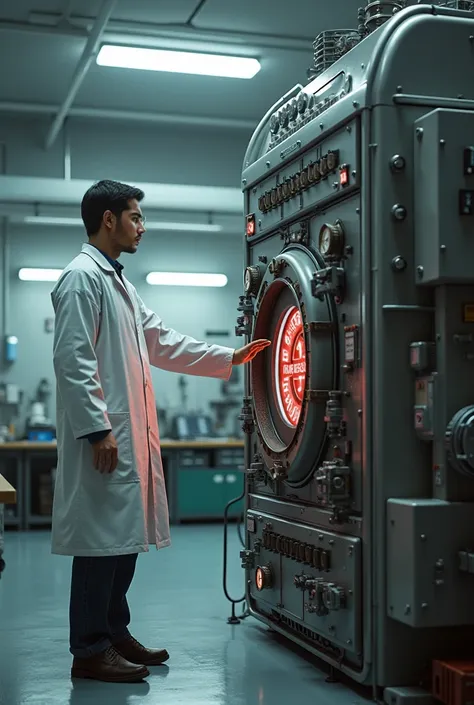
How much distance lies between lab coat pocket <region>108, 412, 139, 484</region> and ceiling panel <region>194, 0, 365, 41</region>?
13.5 ft

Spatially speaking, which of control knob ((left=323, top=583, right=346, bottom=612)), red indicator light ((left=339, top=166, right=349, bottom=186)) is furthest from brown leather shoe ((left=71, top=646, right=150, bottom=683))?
red indicator light ((left=339, top=166, right=349, bottom=186))

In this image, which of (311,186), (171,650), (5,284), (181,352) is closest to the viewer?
(311,186)

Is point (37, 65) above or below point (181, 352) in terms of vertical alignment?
above

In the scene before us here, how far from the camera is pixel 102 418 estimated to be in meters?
3.44

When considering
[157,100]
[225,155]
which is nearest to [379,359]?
[157,100]

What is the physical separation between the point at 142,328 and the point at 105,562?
0.99 meters

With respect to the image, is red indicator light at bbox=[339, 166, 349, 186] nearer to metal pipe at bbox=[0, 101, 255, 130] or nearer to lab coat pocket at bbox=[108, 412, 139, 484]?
lab coat pocket at bbox=[108, 412, 139, 484]

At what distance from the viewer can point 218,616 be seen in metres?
4.79

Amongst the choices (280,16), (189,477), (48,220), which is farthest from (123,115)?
(189,477)

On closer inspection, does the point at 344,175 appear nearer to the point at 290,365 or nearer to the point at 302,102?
the point at 302,102

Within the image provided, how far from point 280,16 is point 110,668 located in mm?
5069

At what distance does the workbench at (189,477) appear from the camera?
29.6 ft

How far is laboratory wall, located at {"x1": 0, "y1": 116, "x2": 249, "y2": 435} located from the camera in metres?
9.39

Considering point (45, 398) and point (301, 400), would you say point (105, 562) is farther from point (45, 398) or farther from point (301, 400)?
point (45, 398)
